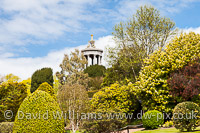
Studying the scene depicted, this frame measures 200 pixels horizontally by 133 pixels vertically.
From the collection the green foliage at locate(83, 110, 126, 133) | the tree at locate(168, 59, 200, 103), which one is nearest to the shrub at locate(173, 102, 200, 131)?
the green foliage at locate(83, 110, 126, 133)

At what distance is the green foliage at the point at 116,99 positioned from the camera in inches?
780

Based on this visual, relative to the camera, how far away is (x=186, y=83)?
15.7 metres

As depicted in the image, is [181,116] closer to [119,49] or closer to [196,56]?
[196,56]

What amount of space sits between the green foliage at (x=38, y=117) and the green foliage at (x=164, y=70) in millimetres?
10497

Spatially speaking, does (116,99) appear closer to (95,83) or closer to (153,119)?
(153,119)

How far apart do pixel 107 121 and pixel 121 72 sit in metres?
12.8

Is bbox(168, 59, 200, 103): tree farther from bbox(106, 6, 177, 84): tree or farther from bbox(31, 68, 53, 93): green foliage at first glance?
bbox(31, 68, 53, 93): green foliage

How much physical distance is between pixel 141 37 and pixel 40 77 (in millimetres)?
22979

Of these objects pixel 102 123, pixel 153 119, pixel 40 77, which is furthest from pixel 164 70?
pixel 40 77

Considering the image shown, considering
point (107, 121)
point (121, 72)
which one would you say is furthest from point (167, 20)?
point (107, 121)

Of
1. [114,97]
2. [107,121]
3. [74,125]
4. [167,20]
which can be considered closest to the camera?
[107,121]

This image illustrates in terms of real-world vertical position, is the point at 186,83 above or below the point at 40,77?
below

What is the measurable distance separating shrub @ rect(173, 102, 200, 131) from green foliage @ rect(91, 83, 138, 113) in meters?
7.97

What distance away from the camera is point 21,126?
7.75 m
